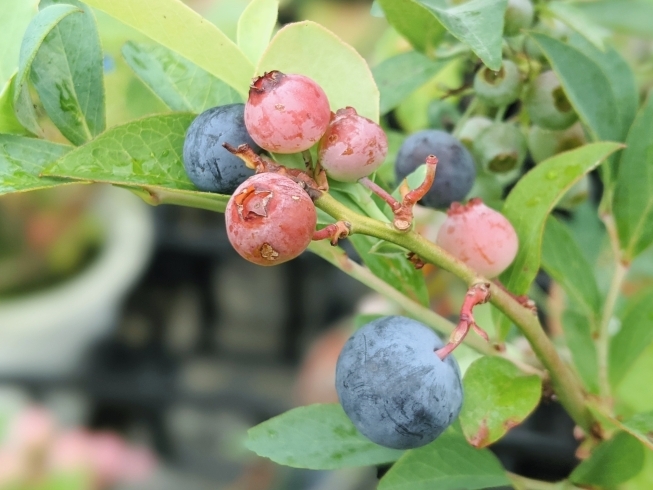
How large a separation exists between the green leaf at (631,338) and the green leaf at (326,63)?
31 centimetres

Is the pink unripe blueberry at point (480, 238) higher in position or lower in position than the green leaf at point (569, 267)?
higher

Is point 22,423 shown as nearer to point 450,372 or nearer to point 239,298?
point 239,298

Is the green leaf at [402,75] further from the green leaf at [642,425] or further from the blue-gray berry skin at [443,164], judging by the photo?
the green leaf at [642,425]

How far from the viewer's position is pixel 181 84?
435 mm

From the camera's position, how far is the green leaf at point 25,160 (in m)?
0.34

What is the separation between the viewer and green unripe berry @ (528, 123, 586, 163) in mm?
559

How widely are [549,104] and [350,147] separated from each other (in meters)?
0.24

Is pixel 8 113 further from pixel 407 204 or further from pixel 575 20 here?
pixel 575 20

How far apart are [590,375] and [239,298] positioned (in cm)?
146

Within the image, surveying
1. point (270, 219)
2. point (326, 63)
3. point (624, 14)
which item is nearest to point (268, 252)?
point (270, 219)

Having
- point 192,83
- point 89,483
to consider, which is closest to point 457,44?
point 192,83

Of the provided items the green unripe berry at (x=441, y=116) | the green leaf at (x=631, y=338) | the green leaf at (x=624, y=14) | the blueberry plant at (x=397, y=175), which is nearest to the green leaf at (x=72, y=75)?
the blueberry plant at (x=397, y=175)

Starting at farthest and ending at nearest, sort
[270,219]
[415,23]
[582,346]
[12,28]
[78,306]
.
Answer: [78,306]
[582,346]
[415,23]
[12,28]
[270,219]

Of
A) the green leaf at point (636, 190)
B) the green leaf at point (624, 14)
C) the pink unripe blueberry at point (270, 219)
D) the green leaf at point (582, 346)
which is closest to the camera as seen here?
the pink unripe blueberry at point (270, 219)
